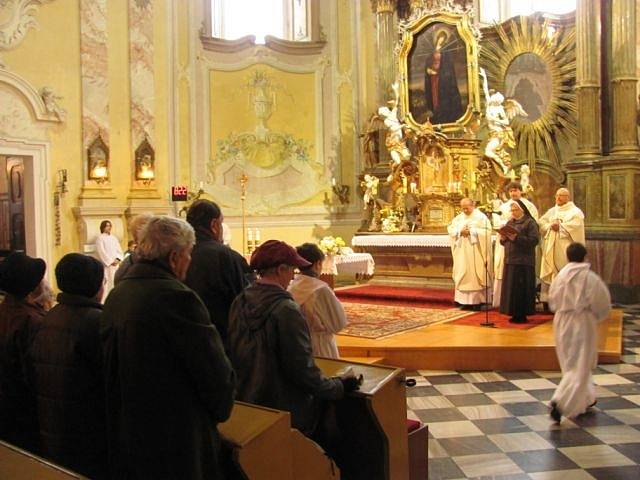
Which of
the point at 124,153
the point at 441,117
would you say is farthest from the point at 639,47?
the point at 124,153

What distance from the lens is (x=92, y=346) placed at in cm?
266

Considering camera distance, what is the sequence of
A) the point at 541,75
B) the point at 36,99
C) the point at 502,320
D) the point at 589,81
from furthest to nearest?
the point at 541,75, the point at 36,99, the point at 589,81, the point at 502,320

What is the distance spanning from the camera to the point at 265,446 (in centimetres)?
254

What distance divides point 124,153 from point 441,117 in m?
6.37

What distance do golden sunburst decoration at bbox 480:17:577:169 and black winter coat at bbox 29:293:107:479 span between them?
12379 mm

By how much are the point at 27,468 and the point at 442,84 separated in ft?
42.7

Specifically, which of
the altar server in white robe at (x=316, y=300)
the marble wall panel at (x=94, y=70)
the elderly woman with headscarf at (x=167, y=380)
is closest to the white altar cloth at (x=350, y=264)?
the marble wall panel at (x=94, y=70)

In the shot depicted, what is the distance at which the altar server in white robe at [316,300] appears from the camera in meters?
4.11

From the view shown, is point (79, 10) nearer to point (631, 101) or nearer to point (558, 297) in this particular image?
point (631, 101)

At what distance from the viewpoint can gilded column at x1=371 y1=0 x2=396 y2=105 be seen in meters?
15.5

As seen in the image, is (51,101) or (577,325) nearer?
(577,325)

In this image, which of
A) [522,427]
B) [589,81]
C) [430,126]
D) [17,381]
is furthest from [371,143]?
[17,381]

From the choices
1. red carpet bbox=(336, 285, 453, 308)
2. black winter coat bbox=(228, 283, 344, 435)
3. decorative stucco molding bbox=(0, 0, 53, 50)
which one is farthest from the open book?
decorative stucco molding bbox=(0, 0, 53, 50)

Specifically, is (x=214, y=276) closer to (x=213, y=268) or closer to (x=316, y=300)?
(x=213, y=268)
